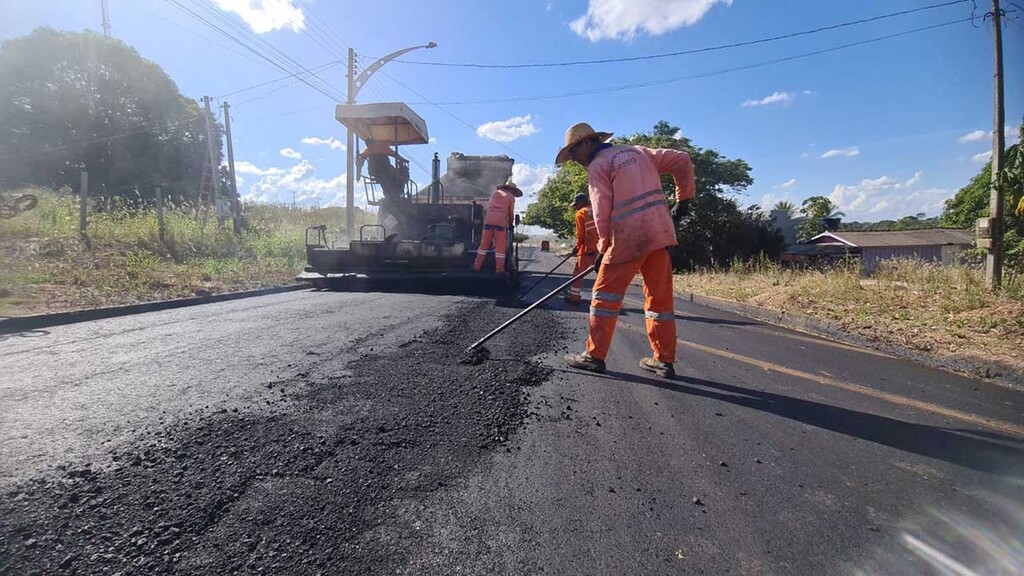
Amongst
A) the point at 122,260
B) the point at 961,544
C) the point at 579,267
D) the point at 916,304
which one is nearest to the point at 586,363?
the point at 961,544

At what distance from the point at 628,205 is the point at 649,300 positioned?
2.47ft

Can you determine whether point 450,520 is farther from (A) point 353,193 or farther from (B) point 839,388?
(A) point 353,193

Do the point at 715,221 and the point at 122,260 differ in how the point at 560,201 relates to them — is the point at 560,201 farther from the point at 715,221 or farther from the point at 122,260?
the point at 122,260

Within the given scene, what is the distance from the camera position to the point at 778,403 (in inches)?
124

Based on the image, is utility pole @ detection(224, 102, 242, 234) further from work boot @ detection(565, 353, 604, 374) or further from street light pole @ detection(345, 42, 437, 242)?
work boot @ detection(565, 353, 604, 374)

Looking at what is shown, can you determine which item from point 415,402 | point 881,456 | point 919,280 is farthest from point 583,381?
point 919,280

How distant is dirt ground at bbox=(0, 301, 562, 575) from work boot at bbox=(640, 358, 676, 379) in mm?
1237

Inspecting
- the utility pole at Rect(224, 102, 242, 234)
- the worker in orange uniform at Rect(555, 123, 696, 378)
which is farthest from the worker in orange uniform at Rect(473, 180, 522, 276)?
the utility pole at Rect(224, 102, 242, 234)

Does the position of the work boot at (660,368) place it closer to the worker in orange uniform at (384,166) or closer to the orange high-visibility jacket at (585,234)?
the orange high-visibility jacket at (585,234)

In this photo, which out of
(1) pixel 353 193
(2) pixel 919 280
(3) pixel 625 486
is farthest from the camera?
(1) pixel 353 193

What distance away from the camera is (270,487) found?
74.6 inches

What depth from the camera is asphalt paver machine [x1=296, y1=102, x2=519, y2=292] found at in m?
8.84

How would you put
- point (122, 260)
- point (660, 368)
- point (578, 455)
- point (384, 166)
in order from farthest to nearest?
point (384, 166) < point (122, 260) < point (660, 368) < point (578, 455)

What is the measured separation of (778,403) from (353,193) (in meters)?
14.5
